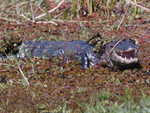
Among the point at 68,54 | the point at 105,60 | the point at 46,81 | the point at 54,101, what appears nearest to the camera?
the point at 54,101

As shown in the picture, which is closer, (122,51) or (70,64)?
(122,51)

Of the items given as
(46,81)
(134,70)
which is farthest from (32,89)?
(134,70)

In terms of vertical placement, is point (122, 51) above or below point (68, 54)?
above

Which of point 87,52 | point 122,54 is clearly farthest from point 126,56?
point 87,52

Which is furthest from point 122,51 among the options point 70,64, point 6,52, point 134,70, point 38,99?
point 6,52

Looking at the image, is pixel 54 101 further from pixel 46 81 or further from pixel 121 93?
pixel 121 93

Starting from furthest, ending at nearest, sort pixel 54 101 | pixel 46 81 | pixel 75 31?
pixel 75 31 → pixel 46 81 → pixel 54 101
